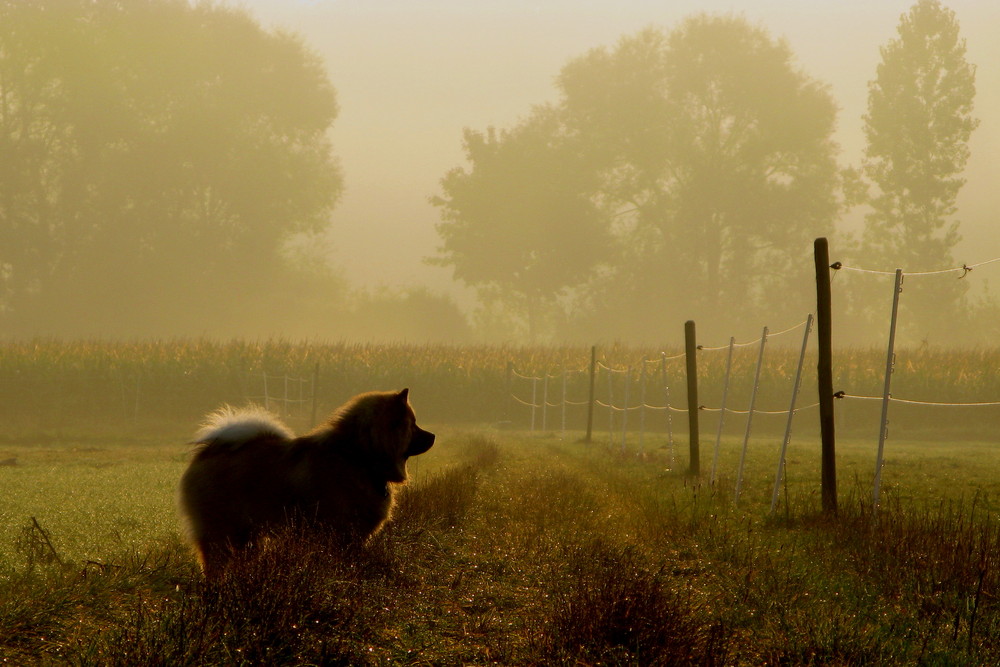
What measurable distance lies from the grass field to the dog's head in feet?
2.23

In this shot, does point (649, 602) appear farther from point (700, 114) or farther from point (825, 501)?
point (700, 114)

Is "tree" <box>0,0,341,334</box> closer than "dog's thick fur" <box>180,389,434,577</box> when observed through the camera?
No

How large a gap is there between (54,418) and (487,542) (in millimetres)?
26507

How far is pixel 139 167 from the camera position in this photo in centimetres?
6000

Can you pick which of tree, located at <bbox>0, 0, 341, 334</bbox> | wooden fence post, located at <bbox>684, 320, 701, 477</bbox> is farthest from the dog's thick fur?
tree, located at <bbox>0, 0, 341, 334</bbox>

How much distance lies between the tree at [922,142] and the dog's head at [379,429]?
187ft

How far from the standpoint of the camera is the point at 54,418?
30906 mm

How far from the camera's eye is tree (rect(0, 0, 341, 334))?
58688 millimetres

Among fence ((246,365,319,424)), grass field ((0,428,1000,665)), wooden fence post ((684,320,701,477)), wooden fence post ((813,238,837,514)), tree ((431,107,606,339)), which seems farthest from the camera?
tree ((431,107,606,339))

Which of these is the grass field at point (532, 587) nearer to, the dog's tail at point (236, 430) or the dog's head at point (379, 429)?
the dog's head at point (379, 429)

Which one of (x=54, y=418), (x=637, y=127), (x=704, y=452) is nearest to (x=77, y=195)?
(x=54, y=418)

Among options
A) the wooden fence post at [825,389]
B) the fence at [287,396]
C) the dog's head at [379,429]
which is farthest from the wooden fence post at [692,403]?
the fence at [287,396]

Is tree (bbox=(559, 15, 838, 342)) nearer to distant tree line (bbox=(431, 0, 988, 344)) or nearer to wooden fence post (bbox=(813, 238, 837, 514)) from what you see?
distant tree line (bbox=(431, 0, 988, 344))

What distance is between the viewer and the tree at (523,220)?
6644 centimetres
